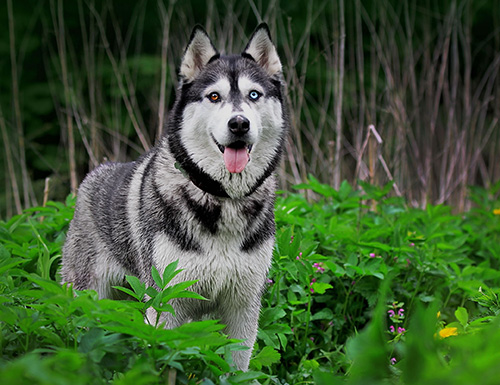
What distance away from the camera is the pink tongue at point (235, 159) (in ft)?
8.17

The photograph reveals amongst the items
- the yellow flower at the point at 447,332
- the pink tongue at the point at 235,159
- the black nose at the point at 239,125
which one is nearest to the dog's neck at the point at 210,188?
the pink tongue at the point at 235,159

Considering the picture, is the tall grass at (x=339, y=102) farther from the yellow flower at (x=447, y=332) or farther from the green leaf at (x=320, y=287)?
the yellow flower at (x=447, y=332)

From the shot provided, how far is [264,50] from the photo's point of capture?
2.84m

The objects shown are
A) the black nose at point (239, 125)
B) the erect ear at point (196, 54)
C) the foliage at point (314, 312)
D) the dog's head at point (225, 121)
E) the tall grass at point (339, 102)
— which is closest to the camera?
the foliage at point (314, 312)

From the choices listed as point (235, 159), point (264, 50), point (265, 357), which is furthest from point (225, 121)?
point (265, 357)

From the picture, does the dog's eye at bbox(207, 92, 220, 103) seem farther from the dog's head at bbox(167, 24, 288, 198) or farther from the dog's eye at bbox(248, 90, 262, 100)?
the dog's eye at bbox(248, 90, 262, 100)

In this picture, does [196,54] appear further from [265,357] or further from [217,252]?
[265,357]

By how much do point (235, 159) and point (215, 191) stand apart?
7.5 inches

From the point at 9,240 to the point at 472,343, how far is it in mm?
2737

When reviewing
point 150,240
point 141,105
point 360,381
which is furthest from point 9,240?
point 141,105

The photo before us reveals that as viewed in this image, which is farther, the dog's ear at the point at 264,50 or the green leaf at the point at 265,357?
the dog's ear at the point at 264,50

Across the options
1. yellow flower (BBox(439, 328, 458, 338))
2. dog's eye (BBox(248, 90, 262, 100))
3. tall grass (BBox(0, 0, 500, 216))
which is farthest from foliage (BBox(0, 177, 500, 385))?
dog's eye (BBox(248, 90, 262, 100))

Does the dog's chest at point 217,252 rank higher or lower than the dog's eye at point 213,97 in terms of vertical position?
lower

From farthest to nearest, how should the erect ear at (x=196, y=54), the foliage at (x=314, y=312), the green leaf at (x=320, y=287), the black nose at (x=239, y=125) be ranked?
the green leaf at (x=320, y=287) → the erect ear at (x=196, y=54) → the black nose at (x=239, y=125) → the foliage at (x=314, y=312)
